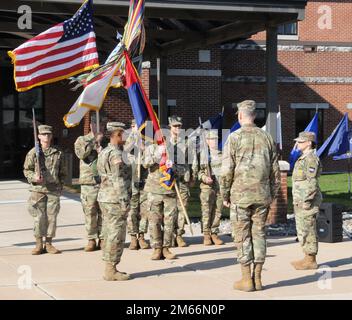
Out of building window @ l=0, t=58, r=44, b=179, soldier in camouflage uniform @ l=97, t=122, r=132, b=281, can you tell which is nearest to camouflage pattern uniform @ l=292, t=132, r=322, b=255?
soldier in camouflage uniform @ l=97, t=122, r=132, b=281

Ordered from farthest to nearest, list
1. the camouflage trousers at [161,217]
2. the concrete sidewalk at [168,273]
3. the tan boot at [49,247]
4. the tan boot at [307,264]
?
1. the tan boot at [49,247]
2. the camouflage trousers at [161,217]
3. the tan boot at [307,264]
4. the concrete sidewalk at [168,273]

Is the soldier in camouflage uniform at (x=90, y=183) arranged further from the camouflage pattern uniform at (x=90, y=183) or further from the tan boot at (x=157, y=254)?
the tan boot at (x=157, y=254)

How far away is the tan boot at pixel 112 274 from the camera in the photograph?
8789mm

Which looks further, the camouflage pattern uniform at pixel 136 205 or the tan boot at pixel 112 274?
the camouflage pattern uniform at pixel 136 205

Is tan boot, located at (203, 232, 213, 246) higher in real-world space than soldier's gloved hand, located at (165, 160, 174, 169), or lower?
lower

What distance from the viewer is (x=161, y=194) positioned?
406 inches

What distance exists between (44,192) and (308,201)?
3930mm

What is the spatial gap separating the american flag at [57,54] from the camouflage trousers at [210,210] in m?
2.79

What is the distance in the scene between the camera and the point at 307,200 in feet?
32.4

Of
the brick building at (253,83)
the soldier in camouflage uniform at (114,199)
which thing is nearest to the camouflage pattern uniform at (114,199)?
the soldier in camouflage uniform at (114,199)

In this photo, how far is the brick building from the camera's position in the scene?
26.1 metres

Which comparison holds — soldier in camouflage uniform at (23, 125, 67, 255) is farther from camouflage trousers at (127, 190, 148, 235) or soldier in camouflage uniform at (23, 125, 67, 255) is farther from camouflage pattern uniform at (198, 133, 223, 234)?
camouflage pattern uniform at (198, 133, 223, 234)

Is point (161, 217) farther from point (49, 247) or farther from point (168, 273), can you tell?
point (49, 247)

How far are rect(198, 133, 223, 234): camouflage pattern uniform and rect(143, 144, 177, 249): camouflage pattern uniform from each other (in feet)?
4.90
